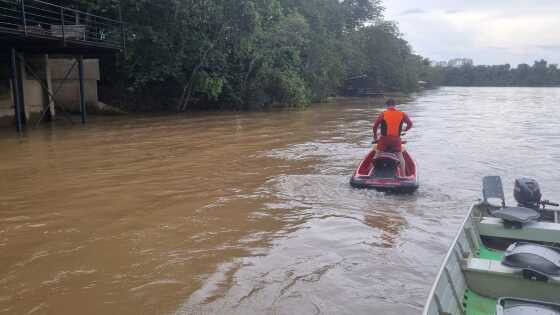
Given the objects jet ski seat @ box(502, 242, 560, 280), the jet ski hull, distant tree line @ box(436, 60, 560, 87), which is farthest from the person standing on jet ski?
distant tree line @ box(436, 60, 560, 87)

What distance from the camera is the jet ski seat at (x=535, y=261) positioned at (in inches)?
161

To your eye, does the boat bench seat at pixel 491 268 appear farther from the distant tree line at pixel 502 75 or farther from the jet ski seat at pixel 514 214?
the distant tree line at pixel 502 75

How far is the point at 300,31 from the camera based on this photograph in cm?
3000

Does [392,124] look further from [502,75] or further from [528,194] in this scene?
[502,75]

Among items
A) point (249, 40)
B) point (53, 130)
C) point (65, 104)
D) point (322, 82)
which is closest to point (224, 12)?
point (249, 40)

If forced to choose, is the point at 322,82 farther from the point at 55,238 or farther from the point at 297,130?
the point at 55,238

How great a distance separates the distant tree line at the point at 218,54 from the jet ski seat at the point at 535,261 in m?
22.1

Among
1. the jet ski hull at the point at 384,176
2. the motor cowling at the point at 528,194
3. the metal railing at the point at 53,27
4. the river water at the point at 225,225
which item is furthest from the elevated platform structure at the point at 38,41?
the motor cowling at the point at 528,194

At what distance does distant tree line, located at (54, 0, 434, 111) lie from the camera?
988 inches

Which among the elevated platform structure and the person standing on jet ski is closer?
the person standing on jet ski

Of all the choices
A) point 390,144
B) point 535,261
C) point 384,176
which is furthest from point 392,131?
point 535,261

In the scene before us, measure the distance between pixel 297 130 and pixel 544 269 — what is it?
15.8m

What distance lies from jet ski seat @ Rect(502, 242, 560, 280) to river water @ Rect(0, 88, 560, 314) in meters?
1.03

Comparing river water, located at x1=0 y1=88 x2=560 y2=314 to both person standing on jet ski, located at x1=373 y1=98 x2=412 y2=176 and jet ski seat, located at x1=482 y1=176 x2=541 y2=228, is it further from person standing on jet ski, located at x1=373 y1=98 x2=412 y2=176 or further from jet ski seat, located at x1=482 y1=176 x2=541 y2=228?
person standing on jet ski, located at x1=373 y1=98 x2=412 y2=176
